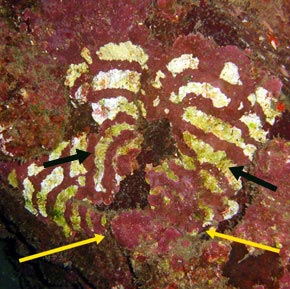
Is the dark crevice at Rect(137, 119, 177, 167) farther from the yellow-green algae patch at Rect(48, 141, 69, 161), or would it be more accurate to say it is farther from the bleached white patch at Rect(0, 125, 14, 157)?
the bleached white patch at Rect(0, 125, 14, 157)

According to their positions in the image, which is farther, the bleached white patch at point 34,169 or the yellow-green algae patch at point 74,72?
the bleached white patch at point 34,169

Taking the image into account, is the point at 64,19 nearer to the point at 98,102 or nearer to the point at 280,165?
Answer: the point at 98,102

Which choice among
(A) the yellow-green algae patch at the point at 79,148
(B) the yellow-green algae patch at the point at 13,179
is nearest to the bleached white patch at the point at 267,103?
(A) the yellow-green algae patch at the point at 79,148

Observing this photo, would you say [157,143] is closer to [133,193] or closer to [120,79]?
[133,193]

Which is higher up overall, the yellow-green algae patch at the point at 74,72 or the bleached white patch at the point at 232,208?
the yellow-green algae patch at the point at 74,72

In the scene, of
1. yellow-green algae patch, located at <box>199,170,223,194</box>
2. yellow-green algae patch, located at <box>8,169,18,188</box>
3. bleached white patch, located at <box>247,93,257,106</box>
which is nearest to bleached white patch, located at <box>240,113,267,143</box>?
bleached white patch, located at <box>247,93,257,106</box>

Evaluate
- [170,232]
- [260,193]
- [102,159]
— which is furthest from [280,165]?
[102,159]

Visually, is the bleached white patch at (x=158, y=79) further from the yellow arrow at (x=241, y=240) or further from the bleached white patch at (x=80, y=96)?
the yellow arrow at (x=241, y=240)

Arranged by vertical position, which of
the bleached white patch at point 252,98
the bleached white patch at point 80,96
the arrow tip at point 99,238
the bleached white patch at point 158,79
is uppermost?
the bleached white patch at point 252,98
